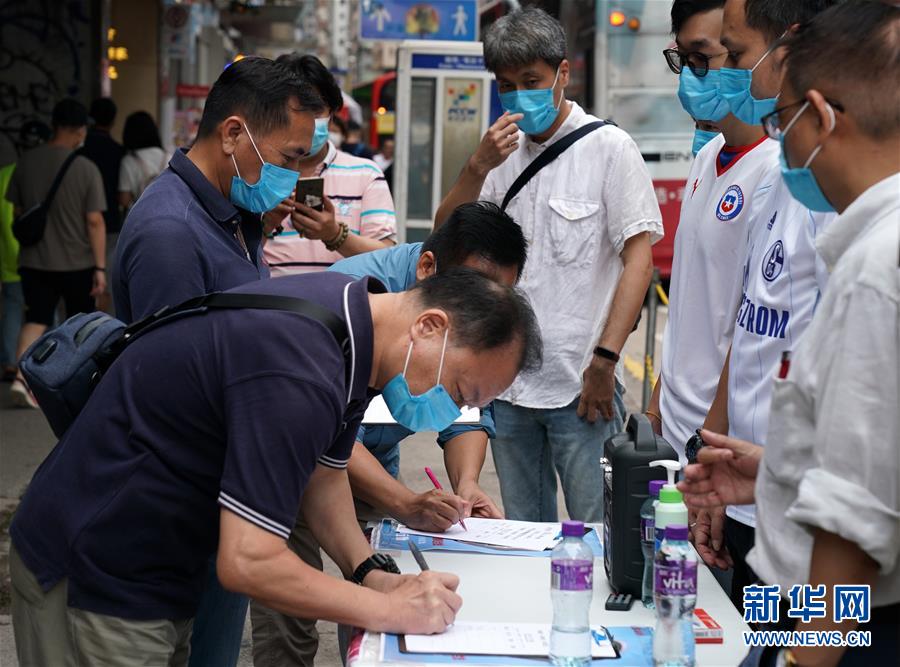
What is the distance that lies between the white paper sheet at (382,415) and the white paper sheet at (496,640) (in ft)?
2.84

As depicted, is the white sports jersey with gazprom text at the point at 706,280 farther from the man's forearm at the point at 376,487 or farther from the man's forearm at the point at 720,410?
the man's forearm at the point at 376,487

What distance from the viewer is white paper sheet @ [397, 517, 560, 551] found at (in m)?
3.02

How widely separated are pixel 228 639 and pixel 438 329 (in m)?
1.29

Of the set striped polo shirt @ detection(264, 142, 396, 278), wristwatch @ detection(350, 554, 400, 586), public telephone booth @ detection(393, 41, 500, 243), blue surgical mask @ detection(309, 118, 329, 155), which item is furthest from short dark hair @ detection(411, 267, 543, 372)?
public telephone booth @ detection(393, 41, 500, 243)

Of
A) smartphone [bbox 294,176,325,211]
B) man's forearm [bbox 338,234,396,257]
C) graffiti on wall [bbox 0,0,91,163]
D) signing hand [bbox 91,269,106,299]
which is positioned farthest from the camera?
graffiti on wall [bbox 0,0,91,163]

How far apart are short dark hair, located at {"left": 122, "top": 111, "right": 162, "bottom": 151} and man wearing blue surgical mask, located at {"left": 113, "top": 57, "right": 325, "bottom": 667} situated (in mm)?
5755

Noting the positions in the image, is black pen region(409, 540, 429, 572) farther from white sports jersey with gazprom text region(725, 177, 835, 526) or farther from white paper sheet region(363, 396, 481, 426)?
white sports jersey with gazprom text region(725, 177, 835, 526)

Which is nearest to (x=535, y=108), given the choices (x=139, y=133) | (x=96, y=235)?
(x=96, y=235)

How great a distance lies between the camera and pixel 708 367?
333cm

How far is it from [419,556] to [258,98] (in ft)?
4.63

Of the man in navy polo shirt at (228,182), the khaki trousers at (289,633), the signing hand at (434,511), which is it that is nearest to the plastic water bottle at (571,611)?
the signing hand at (434,511)

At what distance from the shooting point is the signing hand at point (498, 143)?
4176 mm

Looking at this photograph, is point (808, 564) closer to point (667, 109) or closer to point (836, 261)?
point (836, 261)

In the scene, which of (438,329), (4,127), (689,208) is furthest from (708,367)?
(4,127)
